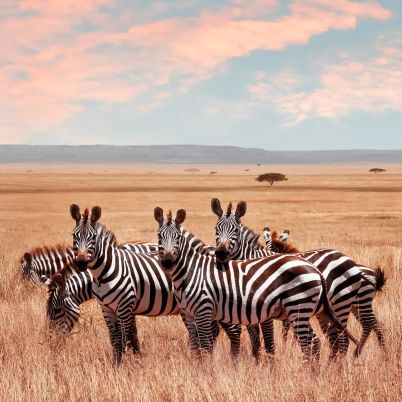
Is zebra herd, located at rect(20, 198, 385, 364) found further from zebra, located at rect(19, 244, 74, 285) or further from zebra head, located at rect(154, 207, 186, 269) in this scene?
zebra, located at rect(19, 244, 74, 285)

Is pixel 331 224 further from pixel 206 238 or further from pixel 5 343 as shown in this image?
pixel 5 343

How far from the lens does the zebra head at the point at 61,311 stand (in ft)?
29.7

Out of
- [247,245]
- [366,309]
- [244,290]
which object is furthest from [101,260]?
[366,309]

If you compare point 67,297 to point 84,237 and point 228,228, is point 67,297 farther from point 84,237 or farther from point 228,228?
point 228,228

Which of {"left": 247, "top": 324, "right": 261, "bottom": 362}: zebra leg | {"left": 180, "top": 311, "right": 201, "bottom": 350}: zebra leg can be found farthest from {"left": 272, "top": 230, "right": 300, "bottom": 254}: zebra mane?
{"left": 180, "top": 311, "right": 201, "bottom": 350}: zebra leg

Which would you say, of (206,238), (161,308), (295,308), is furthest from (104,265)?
(206,238)

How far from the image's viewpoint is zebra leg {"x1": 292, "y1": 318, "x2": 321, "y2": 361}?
7.61 m

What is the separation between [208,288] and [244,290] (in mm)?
454

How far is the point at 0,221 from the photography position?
4159 cm

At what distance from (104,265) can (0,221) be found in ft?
117

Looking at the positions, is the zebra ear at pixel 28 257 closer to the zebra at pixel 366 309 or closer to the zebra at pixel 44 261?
the zebra at pixel 44 261

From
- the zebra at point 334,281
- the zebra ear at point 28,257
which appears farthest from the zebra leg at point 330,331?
the zebra ear at point 28,257

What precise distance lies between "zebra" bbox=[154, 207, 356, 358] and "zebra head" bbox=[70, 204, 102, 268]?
0.79m

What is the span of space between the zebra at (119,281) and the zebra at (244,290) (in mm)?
384
